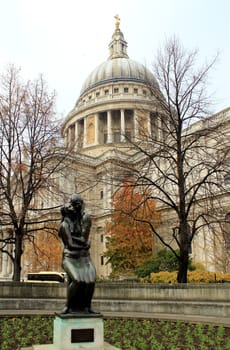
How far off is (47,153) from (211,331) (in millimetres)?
14439

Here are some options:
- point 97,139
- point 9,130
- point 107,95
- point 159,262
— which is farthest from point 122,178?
point 107,95

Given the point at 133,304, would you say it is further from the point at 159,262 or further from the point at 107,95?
the point at 107,95

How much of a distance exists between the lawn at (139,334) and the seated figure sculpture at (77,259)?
→ 1507mm

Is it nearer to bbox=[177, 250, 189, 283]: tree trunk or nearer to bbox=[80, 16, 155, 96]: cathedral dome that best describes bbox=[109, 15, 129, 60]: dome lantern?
bbox=[80, 16, 155, 96]: cathedral dome

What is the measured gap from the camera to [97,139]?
251 feet

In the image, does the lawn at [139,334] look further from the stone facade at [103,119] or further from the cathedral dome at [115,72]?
the cathedral dome at [115,72]

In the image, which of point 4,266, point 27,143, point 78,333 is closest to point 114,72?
point 4,266

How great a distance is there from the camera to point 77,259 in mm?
8242

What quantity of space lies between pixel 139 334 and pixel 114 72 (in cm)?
8248

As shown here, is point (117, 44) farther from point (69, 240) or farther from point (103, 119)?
point (69, 240)

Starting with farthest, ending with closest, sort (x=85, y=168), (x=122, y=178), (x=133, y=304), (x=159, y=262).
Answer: (x=85, y=168), (x=159, y=262), (x=122, y=178), (x=133, y=304)

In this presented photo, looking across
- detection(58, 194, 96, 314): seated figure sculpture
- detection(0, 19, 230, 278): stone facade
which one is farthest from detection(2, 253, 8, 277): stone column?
detection(58, 194, 96, 314): seated figure sculpture

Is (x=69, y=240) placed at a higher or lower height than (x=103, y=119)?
lower

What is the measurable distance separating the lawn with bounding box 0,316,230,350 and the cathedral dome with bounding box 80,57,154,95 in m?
76.5
